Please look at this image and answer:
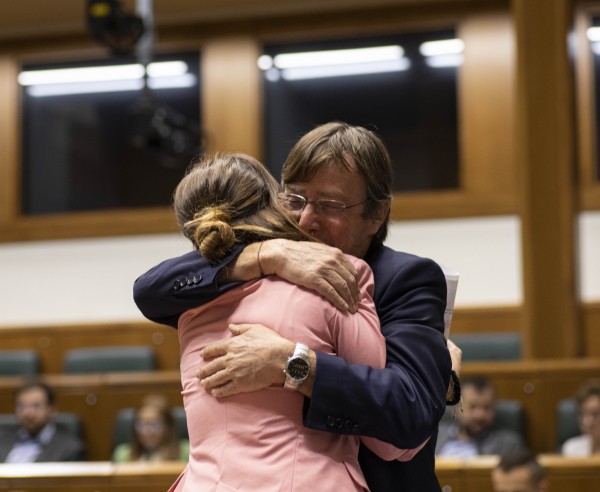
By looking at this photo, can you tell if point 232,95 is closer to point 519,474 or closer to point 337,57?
point 337,57

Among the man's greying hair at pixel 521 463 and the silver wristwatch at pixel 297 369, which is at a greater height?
the silver wristwatch at pixel 297 369

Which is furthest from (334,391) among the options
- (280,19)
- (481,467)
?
(280,19)

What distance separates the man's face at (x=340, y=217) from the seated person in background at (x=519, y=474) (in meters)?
1.46

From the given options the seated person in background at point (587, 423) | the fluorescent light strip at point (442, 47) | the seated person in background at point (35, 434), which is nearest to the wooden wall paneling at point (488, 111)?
the fluorescent light strip at point (442, 47)

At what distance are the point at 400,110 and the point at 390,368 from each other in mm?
5489

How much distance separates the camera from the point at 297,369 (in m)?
1.35

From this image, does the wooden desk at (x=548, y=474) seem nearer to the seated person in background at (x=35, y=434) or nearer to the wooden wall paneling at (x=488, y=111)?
the seated person in background at (x=35, y=434)

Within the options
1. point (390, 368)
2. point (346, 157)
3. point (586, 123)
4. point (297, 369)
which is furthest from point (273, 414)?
point (586, 123)

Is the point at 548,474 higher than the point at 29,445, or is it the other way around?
the point at 548,474

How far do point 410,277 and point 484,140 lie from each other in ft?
17.3

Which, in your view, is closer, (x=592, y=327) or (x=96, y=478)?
(x=96, y=478)

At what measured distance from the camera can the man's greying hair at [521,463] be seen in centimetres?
292

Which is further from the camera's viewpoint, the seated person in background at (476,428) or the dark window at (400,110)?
the dark window at (400,110)

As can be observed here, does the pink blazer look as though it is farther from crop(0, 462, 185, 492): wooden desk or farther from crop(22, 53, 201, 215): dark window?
crop(22, 53, 201, 215): dark window
